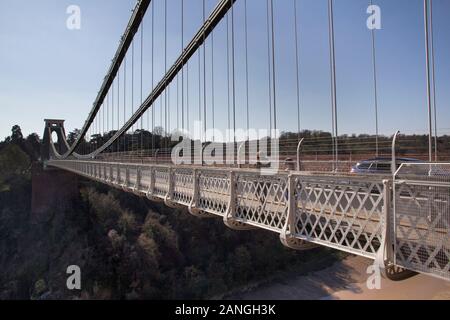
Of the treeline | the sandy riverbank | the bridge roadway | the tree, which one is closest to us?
the bridge roadway

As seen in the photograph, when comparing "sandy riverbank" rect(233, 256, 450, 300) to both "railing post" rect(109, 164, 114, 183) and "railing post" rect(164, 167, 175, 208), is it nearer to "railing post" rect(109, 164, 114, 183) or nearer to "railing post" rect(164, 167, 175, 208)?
"railing post" rect(109, 164, 114, 183)

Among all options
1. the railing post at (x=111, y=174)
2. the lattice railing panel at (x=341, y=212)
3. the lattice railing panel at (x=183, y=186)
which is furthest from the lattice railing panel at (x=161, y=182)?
the railing post at (x=111, y=174)

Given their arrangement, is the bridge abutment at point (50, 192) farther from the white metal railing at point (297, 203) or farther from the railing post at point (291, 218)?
the railing post at point (291, 218)

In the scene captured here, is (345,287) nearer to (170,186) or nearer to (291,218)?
(170,186)

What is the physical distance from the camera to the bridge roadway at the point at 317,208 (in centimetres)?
298

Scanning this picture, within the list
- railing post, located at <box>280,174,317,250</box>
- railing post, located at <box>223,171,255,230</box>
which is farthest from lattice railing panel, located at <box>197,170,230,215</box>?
railing post, located at <box>280,174,317,250</box>

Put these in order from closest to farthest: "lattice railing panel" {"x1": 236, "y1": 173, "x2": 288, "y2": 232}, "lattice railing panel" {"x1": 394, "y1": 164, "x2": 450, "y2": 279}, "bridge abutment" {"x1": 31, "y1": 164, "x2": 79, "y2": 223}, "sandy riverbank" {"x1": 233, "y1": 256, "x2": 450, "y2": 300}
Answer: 1. "lattice railing panel" {"x1": 394, "y1": 164, "x2": 450, "y2": 279}
2. "lattice railing panel" {"x1": 236, "y1": 173, "x2": 288, "y2": 232}
3. "sandy riverbank" {"x1": 233, "y1": 256, "x2": 450, "y2": 300}
4. "bridge abutment" {"x1": 31, "y1": 164, "x2": 79, "y2": 223}

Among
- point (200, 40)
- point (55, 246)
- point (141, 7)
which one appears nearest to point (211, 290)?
point (55, 246)

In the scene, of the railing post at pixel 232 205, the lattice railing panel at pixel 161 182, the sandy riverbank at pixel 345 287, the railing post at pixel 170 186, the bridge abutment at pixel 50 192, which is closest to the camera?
the railing post at pixel 232 205

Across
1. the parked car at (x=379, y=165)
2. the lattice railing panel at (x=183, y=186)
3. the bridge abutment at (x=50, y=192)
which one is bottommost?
the bridge abutment at (x=50, y=192)

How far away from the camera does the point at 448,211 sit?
2.64 m

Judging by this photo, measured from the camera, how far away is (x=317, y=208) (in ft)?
12.8

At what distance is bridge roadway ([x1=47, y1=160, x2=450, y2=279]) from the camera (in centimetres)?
298

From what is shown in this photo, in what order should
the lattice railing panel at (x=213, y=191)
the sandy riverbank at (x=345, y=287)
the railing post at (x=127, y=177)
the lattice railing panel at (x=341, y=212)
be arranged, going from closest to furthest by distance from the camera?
the lattice railing panel at (x=341, y=212), the lattice railing panel at (x=213, y=191), the railing post at (x=127, y=177), the sandy riverbank at (x=345, y=287)
